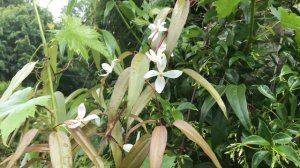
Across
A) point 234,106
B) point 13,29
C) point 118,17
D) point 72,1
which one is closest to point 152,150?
point 234,106

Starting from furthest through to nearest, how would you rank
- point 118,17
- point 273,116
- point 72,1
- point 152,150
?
point 118,17
point 72,1
point 273,116
point 152,150

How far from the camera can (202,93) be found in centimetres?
69

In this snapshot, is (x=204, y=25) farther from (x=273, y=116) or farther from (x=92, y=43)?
(x=92, y=43)

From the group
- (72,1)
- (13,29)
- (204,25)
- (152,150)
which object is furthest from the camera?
(13,29)

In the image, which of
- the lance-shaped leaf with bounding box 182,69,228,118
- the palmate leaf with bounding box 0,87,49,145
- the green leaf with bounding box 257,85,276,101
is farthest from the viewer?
the green leaf with bounding box 257,85,276,101

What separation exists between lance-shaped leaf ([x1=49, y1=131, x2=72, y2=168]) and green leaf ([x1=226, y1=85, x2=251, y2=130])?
28 cm

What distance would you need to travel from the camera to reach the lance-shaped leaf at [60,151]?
0.41m

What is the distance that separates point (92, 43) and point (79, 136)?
134mm

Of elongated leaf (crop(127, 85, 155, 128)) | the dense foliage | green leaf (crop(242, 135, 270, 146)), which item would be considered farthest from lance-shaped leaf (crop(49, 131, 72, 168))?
green leaf (crop(242, 135, 270, 146))

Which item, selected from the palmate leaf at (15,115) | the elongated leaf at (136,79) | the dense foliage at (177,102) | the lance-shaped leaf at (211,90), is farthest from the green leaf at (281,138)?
the palmate leaf at (15,115)

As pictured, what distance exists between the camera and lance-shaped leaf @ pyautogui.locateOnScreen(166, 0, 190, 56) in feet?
1.63

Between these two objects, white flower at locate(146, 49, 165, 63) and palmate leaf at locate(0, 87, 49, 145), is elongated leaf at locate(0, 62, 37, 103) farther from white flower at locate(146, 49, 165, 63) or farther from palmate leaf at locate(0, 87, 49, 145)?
white flower at locate(146, 49, 165, 63)

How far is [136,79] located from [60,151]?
0.13 m

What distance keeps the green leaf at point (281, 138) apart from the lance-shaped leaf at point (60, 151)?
315 millimetres
